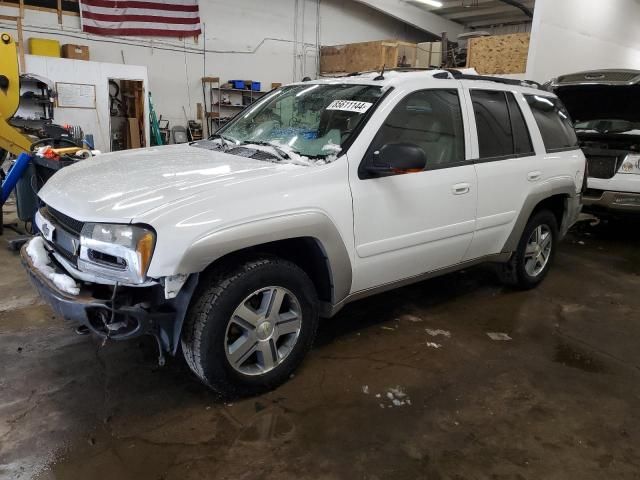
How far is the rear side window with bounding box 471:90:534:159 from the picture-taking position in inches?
131

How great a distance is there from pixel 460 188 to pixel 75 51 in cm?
890

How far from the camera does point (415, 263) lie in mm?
3043

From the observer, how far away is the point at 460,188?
3113 millimetres

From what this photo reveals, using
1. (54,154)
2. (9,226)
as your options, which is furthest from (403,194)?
(9,226)

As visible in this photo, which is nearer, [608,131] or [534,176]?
[534,176]

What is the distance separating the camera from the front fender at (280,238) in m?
2.06

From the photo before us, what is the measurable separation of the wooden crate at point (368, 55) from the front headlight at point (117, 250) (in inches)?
396

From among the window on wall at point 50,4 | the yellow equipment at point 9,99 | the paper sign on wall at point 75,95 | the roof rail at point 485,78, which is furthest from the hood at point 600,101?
the window on wall at point 50,4

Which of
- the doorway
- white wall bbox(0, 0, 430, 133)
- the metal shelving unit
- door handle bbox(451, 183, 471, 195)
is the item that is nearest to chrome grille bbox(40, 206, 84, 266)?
door handle bbox(451, 183, 471, 195)

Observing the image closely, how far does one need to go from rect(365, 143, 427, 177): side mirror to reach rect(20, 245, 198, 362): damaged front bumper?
44.6 inches

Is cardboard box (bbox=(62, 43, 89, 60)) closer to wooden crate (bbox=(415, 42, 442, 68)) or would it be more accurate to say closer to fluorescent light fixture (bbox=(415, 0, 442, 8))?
wooden crate (bbox=(415, 42, 442, 68))

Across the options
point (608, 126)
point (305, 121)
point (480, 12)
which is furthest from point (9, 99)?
point (480, 12)

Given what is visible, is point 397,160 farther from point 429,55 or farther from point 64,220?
point 429,55

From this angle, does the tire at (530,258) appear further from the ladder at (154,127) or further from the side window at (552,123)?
the ladder at (154,127)
